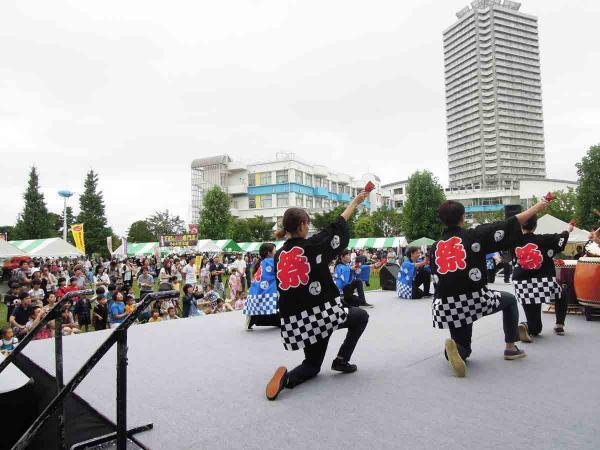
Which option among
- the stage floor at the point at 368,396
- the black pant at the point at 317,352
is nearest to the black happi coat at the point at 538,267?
the stage floor at the point at 368,396

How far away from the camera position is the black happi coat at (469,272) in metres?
3.55

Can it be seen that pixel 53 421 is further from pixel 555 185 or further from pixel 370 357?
pixel 555 185

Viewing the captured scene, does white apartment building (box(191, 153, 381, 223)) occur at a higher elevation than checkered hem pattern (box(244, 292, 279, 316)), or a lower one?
higher

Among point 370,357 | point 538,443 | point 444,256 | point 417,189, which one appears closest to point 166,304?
point 370,357

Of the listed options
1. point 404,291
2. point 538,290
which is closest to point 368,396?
point 538,290

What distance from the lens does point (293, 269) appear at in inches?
130

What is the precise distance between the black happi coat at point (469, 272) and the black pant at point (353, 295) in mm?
4874

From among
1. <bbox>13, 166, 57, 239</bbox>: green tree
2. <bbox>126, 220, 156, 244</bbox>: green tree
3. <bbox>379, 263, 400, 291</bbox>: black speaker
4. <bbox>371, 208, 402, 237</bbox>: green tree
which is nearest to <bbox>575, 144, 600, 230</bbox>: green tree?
<bbox>371, 208, 402, 237</bbox>: green tree

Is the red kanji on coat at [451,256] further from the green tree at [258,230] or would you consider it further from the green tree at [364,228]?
the green tree at [364,228]

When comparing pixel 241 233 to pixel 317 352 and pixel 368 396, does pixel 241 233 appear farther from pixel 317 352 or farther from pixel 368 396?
pixel 368 396

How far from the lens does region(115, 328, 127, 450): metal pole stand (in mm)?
2070

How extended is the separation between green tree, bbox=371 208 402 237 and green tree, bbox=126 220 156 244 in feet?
130

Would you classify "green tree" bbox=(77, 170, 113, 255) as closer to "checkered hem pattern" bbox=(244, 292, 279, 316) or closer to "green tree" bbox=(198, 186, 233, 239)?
"green tree" bbox=(198, 186, 233, 239)

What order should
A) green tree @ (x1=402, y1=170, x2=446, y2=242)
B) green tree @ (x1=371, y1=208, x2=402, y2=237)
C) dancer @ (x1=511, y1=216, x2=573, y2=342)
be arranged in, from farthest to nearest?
green tree @ (x1=371, y1=208, x2=402, y2=237) < green tree @ (x1=402, y1=170, x2=446, y2=242) < dancer @ (x1=511, y1=216, x2=573, y2=342)
